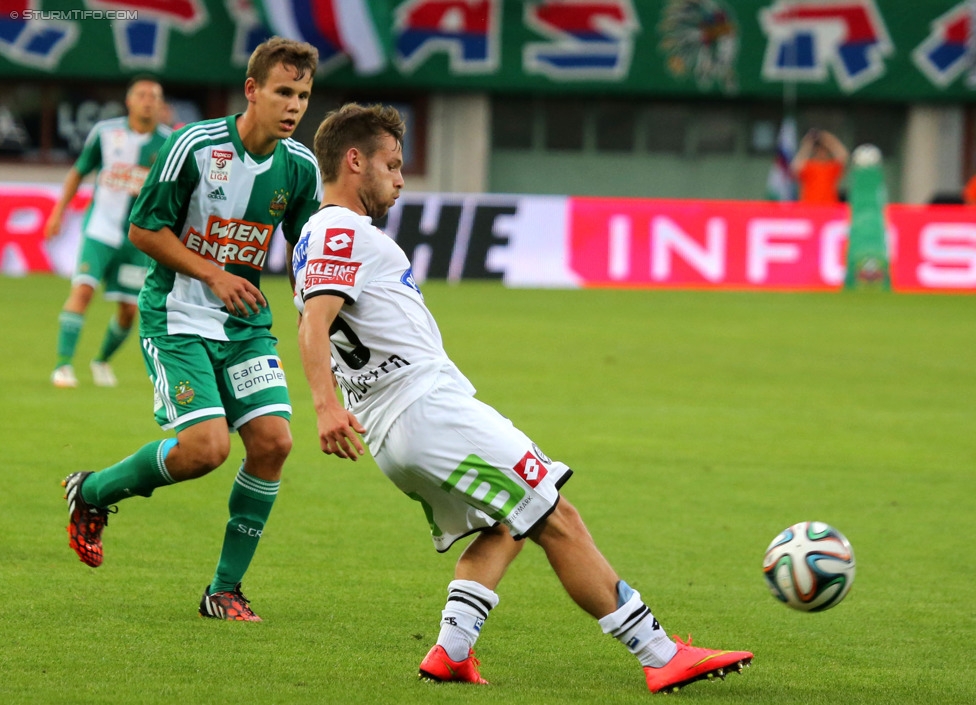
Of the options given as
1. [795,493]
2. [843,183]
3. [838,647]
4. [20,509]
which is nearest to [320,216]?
[838,647]

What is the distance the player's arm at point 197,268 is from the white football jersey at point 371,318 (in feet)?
2.55

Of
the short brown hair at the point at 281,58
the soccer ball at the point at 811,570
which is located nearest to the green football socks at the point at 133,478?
the short brown hair at the point at 281,58

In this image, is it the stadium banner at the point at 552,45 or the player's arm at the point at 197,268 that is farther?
the stadium banner at the point at 552,45

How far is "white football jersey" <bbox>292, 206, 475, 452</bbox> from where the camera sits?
4812 millimetres

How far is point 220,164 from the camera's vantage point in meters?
5.85

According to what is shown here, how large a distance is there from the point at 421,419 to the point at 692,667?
1.14 metres

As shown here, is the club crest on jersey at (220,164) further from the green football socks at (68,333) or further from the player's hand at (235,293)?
the green football socks at (68,333)

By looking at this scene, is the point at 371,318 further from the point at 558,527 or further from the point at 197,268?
the point at 197,268

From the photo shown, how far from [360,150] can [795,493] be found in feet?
14.6

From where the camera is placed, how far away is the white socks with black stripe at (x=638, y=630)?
4.81 metres

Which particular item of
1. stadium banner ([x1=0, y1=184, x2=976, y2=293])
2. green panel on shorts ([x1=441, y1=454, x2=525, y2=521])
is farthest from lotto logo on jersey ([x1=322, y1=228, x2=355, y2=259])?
stadium banner ([x1=0, y1=184, x2=976, y2=293])

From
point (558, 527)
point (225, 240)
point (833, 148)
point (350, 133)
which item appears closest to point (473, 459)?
point (558, 527)

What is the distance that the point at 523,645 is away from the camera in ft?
18.0

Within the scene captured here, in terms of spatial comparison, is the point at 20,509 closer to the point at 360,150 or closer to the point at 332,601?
the point at 332,601
